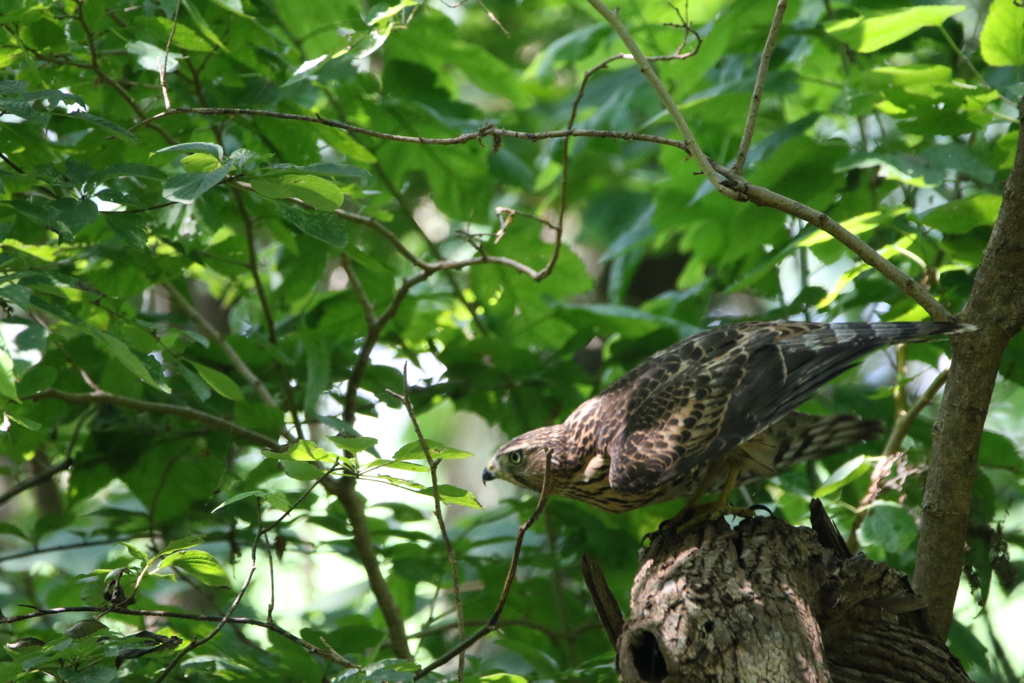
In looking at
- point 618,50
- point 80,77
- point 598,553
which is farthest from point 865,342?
point 80,77

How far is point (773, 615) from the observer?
2258 mm

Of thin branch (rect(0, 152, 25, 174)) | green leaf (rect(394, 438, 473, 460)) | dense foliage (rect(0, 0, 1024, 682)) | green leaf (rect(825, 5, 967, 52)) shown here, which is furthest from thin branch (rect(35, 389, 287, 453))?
green leaf (rect(825, 5, 967, 52))

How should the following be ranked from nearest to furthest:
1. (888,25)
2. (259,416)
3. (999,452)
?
(888,25) < (259,416) < (999,452)

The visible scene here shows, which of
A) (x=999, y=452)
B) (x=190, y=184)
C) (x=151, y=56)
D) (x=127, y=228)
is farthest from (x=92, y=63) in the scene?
(x=999, y=452)

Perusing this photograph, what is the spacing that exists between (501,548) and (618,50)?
2848 mm

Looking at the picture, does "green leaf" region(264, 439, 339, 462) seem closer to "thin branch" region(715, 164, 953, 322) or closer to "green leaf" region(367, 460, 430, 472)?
"green leaf" region(367, 460, 430, 472)

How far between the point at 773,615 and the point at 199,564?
1626 mm

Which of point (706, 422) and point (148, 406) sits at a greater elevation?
point (148, 406)

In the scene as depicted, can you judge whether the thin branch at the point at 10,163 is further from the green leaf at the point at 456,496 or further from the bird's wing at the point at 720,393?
the bird's wing at the point at 720,393

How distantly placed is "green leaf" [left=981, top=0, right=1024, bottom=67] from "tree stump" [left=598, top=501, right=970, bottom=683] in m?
1.63

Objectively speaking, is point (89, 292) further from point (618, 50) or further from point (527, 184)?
point (618, 50)

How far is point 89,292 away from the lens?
2539 mm

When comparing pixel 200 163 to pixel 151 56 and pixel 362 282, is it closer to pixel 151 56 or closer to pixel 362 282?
pixel 151 56

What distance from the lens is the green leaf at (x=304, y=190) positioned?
87.4 inches
